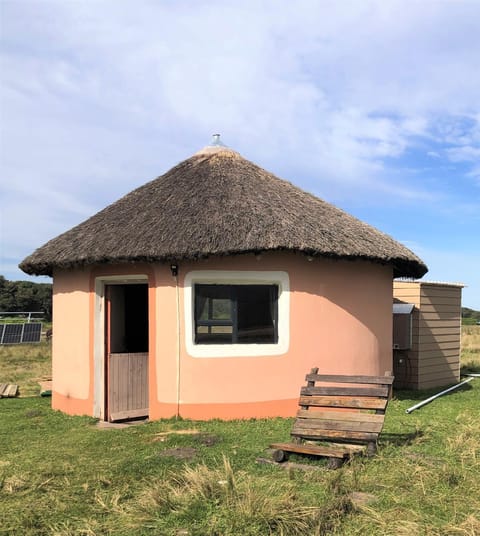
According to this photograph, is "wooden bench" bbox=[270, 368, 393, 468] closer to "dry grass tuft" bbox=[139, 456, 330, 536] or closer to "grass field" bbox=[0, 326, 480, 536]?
"grass field" bbox=[0, 326, 480, 536]

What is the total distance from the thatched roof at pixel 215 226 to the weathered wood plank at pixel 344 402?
2341mm

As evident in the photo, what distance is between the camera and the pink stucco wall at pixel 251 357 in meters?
8.80

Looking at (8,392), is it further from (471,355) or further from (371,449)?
(471,355)

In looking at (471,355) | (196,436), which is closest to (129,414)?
(196,436)

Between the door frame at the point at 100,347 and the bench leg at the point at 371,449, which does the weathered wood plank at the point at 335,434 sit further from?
the door frame at the point at 100,347

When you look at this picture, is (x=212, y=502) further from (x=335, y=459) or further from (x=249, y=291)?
(x=249, y=291)

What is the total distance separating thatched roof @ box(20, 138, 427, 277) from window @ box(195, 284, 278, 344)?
32.9 inches

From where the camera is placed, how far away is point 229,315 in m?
8.90

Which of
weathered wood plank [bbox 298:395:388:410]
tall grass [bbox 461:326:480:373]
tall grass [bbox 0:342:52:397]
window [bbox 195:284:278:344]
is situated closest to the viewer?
weathered wood plank [bbox 298:395:388:410]

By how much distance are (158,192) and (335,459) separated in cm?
614

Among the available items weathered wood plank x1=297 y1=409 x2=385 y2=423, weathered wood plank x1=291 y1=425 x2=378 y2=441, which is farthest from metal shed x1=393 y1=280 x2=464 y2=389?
weathered wood plank x1=291 y1=425 x2=378 y2=441

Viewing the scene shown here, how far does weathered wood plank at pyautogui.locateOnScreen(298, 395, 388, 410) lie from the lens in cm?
678

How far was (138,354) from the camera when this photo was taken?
9711 mm

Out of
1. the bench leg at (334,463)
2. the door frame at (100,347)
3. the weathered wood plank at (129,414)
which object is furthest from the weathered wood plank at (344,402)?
the door frame at (100,347)
